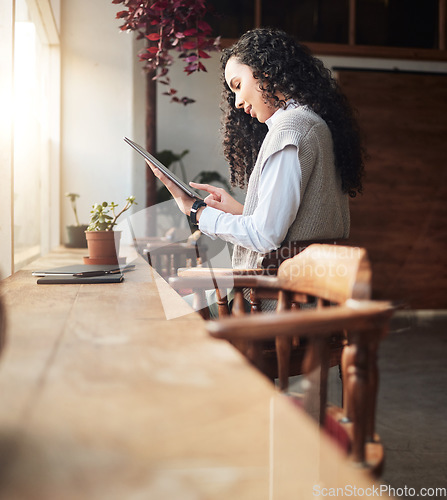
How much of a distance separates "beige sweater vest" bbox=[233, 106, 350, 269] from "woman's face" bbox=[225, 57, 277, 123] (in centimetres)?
21

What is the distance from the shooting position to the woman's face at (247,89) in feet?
6.04

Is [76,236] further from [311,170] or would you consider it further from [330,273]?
[330,273]

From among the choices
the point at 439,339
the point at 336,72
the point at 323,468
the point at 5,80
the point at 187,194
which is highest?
the point at 336,72

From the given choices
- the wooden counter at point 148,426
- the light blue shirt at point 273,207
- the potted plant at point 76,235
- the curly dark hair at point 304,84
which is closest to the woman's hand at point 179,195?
the light blue shirt at point 273,207

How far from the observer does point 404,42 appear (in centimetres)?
574

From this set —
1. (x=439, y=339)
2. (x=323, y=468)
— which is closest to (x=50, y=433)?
(x=323, y=468)

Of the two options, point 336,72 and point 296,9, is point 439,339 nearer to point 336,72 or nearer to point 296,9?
point 336,72

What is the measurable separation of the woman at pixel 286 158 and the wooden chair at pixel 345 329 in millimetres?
425

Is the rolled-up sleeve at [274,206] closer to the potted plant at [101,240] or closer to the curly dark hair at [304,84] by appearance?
the curly dark hair at [304,84]

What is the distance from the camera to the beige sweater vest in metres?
1.57

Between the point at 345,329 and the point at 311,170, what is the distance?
87cm

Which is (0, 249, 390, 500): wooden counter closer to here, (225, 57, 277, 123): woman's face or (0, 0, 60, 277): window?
(225, 57, 277, 123): woman's face

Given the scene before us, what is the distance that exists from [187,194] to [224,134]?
0.60m

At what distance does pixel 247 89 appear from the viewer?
1.85 m
